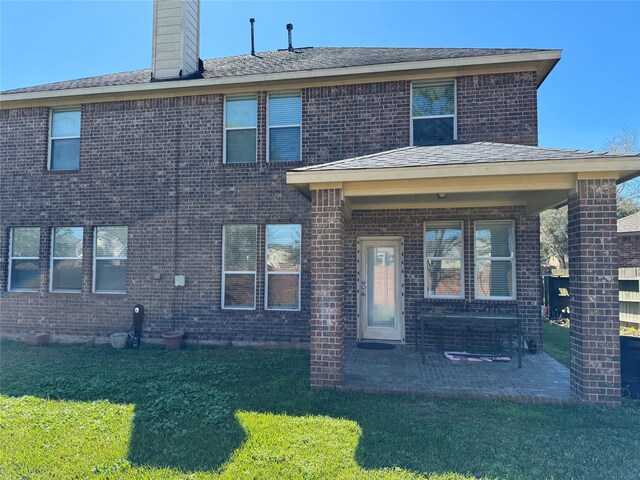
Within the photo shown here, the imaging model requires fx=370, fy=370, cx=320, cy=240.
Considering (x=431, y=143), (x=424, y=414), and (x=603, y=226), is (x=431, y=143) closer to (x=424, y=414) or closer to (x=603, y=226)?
(x=603, y=226)

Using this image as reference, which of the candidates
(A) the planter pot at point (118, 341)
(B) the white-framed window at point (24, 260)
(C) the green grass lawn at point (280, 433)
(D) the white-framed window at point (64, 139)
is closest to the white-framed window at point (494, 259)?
(C) the green grass lawn at point (280, 433)

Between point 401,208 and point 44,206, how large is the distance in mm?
8399

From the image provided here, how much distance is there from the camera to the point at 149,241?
8.40 metres

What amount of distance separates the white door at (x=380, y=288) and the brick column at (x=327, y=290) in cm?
269

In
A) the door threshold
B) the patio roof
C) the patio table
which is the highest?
the patio roof

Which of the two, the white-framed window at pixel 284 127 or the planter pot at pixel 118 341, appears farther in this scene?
the white-framed window at pixel 284 127

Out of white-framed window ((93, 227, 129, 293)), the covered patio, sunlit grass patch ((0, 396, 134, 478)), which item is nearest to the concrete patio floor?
the covered patio

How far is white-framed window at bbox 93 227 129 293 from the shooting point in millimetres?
8578

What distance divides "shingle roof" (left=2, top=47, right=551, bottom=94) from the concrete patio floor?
579 centimetres

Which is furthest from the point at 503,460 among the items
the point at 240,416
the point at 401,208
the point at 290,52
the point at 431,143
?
the point at 290,52

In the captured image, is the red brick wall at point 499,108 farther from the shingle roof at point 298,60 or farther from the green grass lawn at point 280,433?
the green grass lawn at point 280,433

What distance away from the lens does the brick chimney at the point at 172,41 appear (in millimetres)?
8992

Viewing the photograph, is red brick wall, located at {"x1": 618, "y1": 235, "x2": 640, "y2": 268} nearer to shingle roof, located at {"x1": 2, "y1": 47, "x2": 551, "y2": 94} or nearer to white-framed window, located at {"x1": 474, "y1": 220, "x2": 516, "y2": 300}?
white-framed window, located at {"x1": 474, "y1": 220, "x2": 516, "y2": 300}

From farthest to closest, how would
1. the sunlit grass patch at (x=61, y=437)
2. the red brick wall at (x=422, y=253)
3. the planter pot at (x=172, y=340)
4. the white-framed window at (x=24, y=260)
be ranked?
the white-framed window at (x=24, y=260)
the planter pot at (x=172, y=340)
the red brick wall at (x=422, y=253)
the sunlit grass patch at (x=61, y=437)
